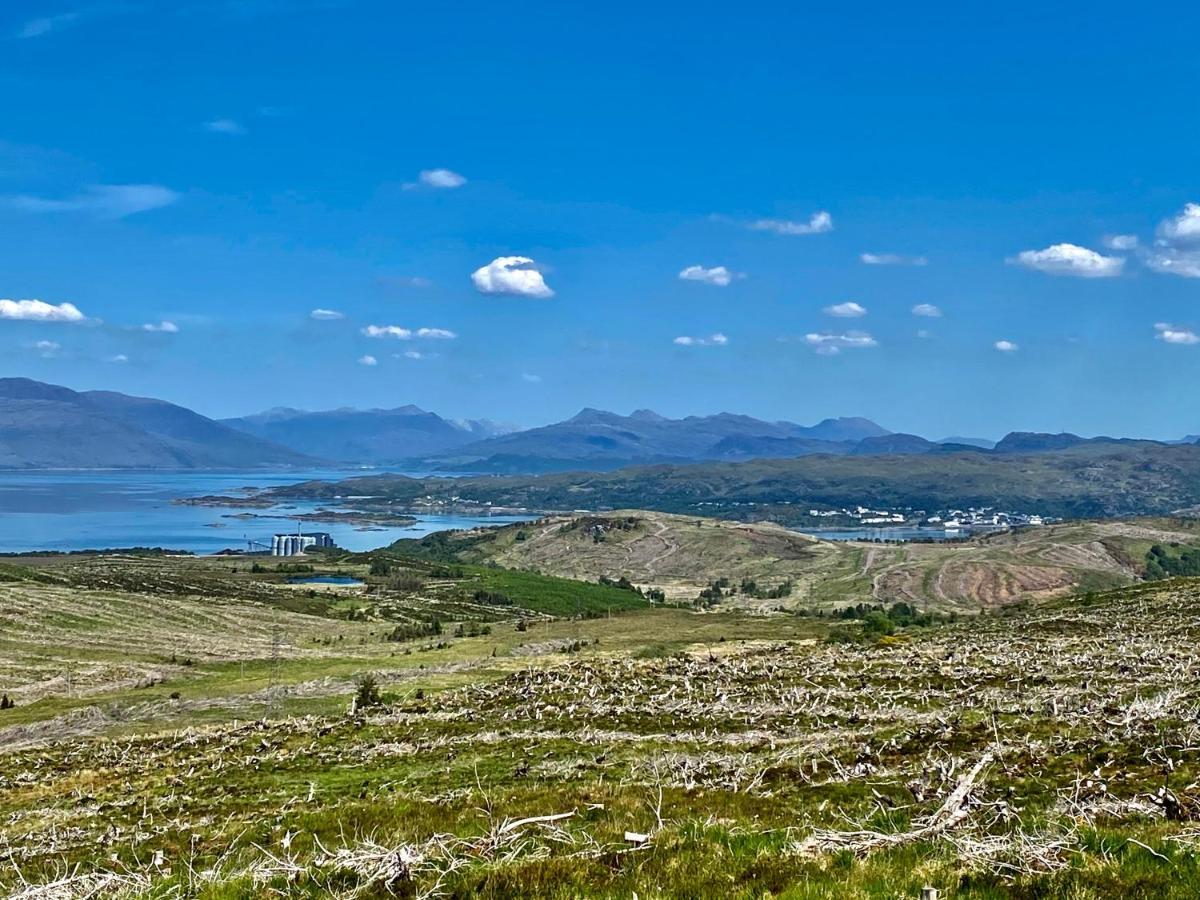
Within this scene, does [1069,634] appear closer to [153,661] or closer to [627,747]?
[627,747]

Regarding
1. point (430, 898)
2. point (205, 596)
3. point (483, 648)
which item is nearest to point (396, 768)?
point (430, 898)

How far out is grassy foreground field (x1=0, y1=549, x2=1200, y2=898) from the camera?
1097cm

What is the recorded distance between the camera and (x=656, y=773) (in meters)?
21.7

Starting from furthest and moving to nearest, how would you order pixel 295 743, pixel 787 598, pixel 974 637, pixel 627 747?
pixel 787 598
pixel 974 637
pixel 295 743
pixel 627 747

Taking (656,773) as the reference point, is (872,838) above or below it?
above

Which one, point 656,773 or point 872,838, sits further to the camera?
point 656,773

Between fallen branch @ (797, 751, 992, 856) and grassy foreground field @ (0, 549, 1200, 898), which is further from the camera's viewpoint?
fallen branch @ (797, 751, 992, 856)

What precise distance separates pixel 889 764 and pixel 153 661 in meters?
84.7

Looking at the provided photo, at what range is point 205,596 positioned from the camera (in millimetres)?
137000

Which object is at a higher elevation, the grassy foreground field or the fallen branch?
the fallen branch

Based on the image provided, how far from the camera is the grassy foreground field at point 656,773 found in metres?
11.0

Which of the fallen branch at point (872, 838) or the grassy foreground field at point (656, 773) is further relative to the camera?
the fallen branch at point (872, 838)

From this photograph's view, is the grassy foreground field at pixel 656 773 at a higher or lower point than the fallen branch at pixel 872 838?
lower

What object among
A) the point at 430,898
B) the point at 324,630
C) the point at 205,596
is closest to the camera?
the point at 430,898
